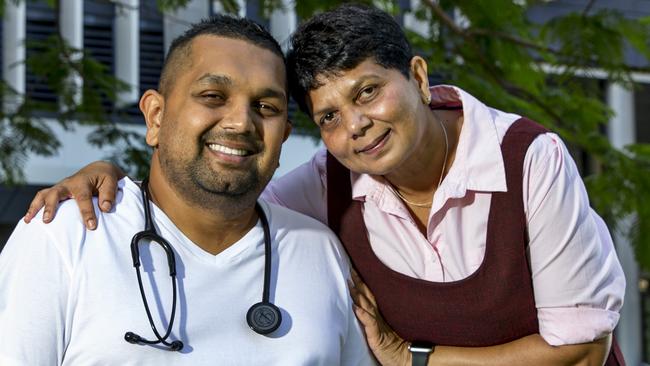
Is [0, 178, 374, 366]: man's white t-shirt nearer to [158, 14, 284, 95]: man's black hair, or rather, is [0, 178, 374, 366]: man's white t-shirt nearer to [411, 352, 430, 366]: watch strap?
[411, 352, 430, 366]: watch strap

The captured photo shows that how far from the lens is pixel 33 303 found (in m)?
2.41

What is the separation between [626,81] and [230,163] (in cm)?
305

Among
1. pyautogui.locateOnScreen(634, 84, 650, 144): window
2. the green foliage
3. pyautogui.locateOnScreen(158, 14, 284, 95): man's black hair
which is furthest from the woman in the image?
pyautogui.locateOnScreen(634, 84, 650, 144): window

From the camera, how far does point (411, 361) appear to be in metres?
2.98

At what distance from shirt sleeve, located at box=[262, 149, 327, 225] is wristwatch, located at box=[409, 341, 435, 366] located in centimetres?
50

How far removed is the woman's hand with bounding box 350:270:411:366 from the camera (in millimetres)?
2945

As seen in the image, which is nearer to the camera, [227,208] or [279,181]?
[227,208]

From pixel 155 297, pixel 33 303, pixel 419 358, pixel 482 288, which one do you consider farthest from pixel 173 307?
pixel 482 288

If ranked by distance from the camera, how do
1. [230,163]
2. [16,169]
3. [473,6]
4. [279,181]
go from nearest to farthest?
[230,163] < [279,181] < [473,6] < [16,169]

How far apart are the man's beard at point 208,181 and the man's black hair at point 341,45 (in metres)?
0.36

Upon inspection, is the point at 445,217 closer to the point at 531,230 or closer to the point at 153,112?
the point at 531,230

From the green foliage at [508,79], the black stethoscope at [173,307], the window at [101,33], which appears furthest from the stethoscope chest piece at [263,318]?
the window at [101,33]

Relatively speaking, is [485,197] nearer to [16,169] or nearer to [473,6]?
[473,6]

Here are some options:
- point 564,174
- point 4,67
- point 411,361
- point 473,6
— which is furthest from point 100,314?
point 4,67
